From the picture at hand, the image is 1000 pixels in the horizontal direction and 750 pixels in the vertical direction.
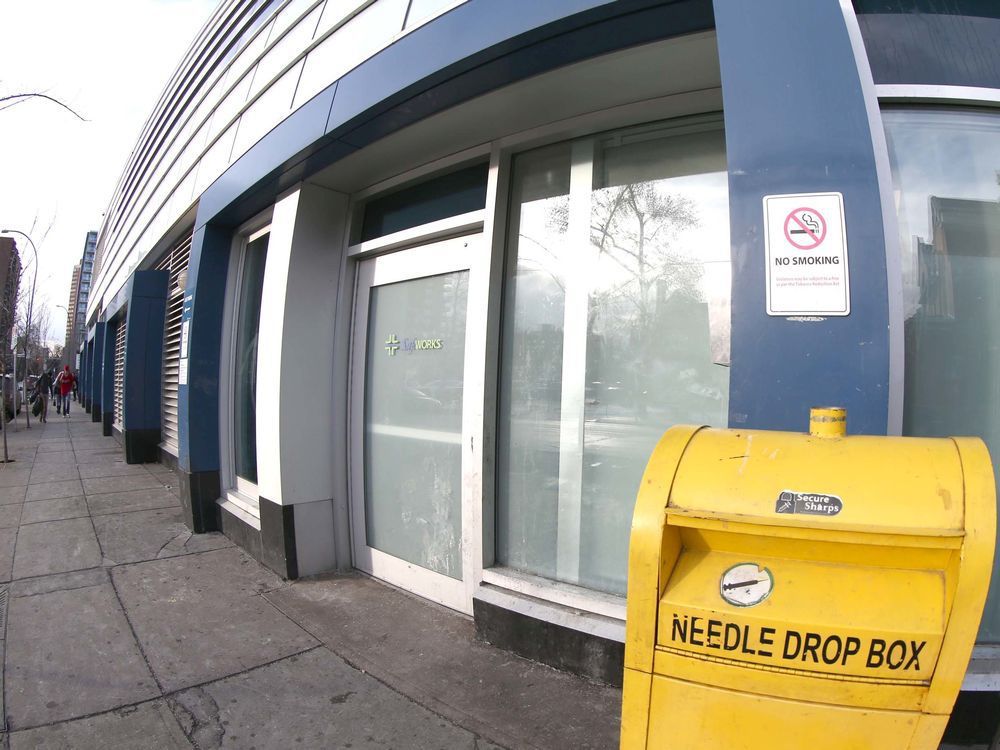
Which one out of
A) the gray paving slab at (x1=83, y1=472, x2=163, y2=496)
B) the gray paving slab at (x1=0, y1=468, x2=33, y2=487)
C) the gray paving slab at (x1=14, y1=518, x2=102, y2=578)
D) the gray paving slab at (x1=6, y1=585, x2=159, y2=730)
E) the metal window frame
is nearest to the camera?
the gray paving slab at (x1=6, y1=585, x2=159, y2=730)

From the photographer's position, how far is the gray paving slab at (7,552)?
4578mm

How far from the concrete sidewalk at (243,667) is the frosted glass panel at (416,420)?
1.51 feet

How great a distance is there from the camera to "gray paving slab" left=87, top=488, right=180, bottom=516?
679cm

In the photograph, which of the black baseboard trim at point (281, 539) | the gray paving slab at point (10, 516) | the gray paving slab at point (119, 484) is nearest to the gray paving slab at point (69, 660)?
the black baseboard trim at point (281, 539)

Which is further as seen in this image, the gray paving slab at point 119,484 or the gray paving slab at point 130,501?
the gray paving slab at point 119,484

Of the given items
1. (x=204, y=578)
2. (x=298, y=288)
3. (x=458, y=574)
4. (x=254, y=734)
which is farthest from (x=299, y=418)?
(x=254, y=734)

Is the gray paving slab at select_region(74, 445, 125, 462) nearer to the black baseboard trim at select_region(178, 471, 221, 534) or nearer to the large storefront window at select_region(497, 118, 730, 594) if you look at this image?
the black baseboard trim at select_region(178, 471, 221, 534)

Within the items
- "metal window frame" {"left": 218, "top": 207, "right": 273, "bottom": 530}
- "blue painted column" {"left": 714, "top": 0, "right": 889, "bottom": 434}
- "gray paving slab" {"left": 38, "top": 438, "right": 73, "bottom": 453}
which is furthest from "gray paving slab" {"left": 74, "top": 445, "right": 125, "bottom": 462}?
"blue painted column" {"left": 714, "top": 0, "right": 889, "bottom": 434}

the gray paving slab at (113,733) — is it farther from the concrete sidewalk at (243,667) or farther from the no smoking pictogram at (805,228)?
the no smoking pictogram at (805,228)

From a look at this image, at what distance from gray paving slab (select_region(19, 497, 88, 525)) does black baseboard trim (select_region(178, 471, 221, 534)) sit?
145 centimetres

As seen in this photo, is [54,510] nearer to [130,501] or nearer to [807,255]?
[130,501]

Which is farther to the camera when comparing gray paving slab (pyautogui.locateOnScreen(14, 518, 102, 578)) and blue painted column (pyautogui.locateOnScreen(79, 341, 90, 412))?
blue painted column (pyautogui.locateOnScreen(79, 341, 90, 412))

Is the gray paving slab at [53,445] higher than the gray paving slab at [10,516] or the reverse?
the reverse

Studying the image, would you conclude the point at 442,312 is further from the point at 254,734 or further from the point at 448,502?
the point at 254,734
